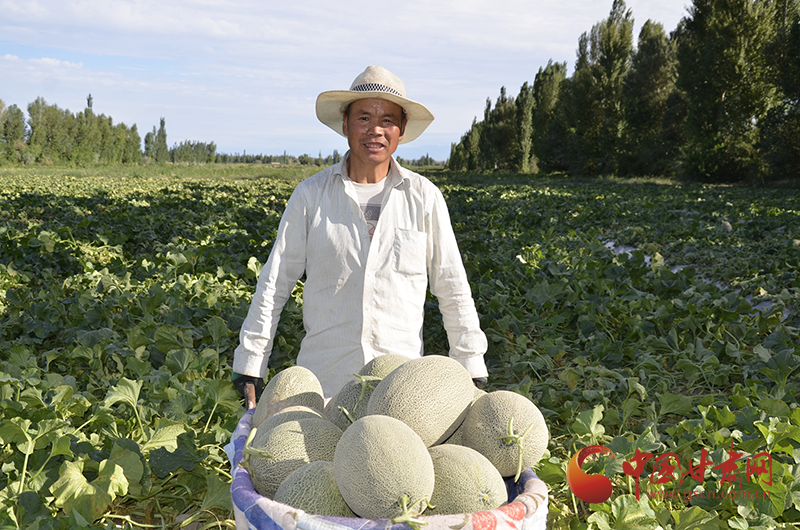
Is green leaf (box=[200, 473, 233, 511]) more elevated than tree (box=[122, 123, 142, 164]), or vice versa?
tree (box=[122, 123, 142, 164])

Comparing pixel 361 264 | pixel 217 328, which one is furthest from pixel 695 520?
pixel 217 328

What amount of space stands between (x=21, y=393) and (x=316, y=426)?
225 cm

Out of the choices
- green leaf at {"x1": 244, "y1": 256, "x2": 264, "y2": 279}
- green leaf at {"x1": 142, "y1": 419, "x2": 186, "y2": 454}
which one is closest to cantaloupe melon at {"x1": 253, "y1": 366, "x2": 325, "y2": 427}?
green leaf at {"x1": 142, "y1": 419, "x2": 186, "y2": 454}

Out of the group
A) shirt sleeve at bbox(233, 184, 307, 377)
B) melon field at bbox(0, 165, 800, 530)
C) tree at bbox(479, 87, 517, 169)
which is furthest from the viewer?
tree at bbox(479, 87, 517, 169)

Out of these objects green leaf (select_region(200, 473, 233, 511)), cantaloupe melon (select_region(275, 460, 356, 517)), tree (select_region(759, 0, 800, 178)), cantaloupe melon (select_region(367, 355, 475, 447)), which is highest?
tree (select_region(759, 0, 800, 178))

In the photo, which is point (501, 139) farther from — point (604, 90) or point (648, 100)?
point (648, 100)

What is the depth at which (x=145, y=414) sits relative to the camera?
2924mm

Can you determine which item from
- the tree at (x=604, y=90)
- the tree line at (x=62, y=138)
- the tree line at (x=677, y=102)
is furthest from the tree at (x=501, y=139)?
the tree line at (x=62, y=138)

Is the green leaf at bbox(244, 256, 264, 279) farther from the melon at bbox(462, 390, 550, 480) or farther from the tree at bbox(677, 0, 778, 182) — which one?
the tree at bbox(677, 0, 778, 182)

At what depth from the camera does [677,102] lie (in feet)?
116

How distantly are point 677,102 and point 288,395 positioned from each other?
39.6 m

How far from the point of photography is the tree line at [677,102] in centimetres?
2788

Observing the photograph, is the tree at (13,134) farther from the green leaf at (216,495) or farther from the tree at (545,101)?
the green leaf at (216,495)

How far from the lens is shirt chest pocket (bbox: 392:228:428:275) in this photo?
278cm
